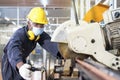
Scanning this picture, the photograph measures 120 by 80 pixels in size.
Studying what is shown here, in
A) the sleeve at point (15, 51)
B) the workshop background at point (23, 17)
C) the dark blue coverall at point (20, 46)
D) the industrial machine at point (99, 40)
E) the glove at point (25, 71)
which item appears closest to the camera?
the industrial machine at point (99, 40)

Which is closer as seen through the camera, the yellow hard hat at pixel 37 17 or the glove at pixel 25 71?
the glove at pixel 25 71

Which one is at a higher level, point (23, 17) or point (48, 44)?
point (23, 17)

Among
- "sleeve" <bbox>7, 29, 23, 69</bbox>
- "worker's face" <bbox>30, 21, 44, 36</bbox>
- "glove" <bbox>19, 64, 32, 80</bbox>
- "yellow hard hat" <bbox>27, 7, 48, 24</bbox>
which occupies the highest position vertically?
"yellow hard hat" <bbox>27, 7, 48, 24</bbox>

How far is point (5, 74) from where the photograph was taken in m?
3.42

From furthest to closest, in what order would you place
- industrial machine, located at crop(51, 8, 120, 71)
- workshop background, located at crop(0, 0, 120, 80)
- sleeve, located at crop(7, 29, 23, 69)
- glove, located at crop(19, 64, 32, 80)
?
workshop background, located at crop(0, 0, 120, 80) < sleeve, located at crop(7, 29, 23, 69) < glove, located at crop(19, 64, 32, 80) < industrial machine, located at crop(51, 8, 120, 71)

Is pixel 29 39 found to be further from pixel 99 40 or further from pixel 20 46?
pixel 99 40

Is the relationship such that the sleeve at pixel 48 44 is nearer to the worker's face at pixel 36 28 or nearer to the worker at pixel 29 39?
the worker at pixel 29 39

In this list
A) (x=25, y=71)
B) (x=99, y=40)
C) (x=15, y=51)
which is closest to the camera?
(x=99, y=40)

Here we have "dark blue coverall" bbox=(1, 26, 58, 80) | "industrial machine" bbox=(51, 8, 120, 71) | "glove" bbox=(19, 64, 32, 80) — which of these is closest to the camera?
"industrial machine" bbox=(51, 8, 120, 71)

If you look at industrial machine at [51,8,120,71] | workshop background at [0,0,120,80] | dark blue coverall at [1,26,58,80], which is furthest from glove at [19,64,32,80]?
workshop background at [0,0,120,80]

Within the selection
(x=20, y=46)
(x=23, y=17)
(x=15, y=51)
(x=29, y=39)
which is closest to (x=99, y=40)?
(x=15, y=51)

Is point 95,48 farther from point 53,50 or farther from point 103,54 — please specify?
point 53,50

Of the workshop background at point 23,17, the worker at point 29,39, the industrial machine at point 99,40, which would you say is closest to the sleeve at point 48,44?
the worker at point 29,39

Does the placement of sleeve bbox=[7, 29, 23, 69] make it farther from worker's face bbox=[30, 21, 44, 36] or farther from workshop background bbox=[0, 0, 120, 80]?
workshop background bbox=[0, 0, 120, 80]
